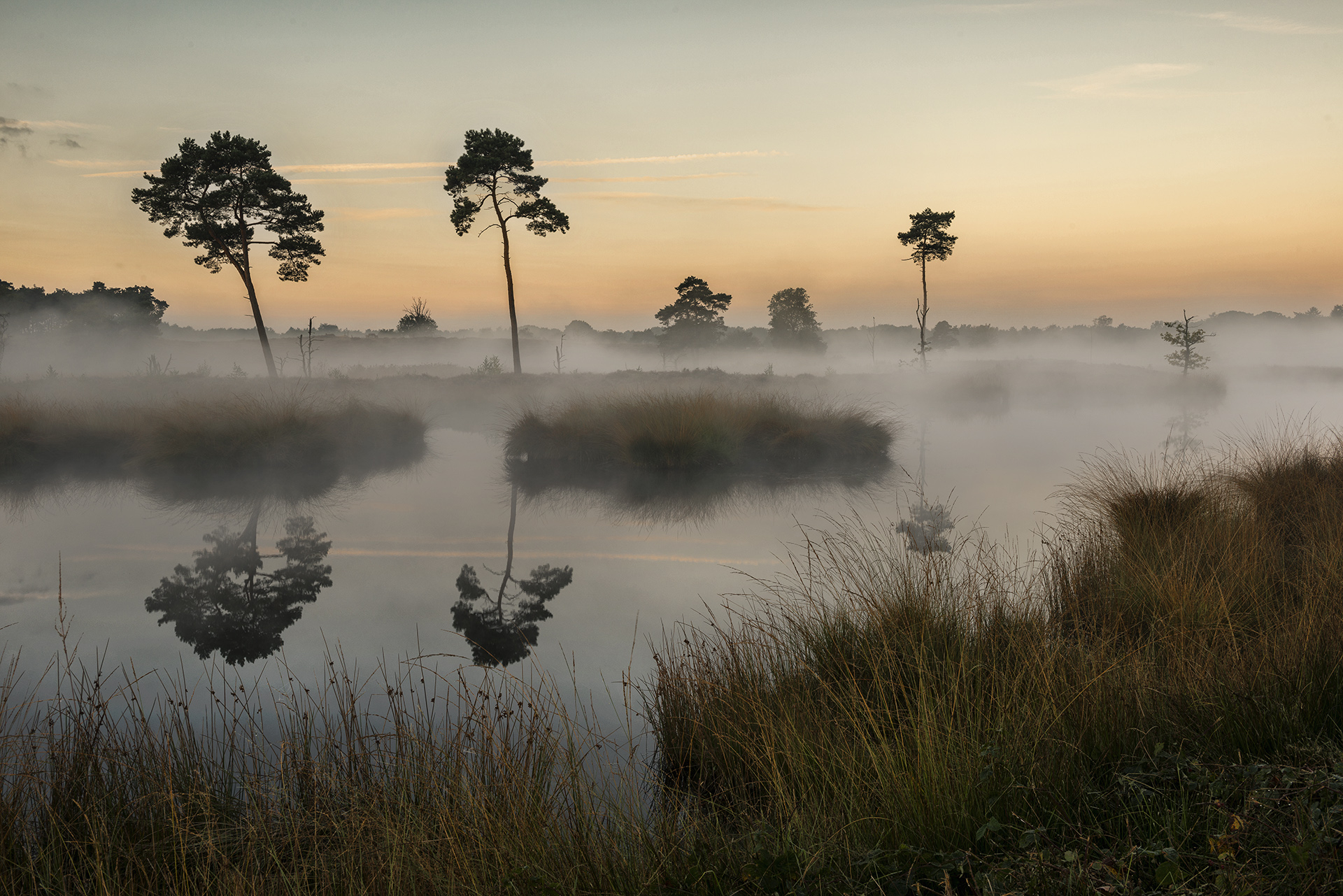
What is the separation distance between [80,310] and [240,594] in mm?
48682

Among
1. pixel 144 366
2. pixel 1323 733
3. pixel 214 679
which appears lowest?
pixel 214 679

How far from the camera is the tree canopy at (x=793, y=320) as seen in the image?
61375 mm

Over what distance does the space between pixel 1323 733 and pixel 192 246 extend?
29.5 m

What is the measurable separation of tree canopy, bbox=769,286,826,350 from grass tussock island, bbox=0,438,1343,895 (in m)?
58.2

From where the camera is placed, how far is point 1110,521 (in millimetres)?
6477

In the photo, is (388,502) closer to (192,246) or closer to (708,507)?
(708,507)

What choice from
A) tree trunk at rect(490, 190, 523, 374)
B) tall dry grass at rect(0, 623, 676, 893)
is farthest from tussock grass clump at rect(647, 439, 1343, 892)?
tree trunk at rect(490, 190, 523, 374)

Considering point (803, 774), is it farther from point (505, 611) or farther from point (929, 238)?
point (929, 238)

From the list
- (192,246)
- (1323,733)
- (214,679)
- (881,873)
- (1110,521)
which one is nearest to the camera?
(881,873)

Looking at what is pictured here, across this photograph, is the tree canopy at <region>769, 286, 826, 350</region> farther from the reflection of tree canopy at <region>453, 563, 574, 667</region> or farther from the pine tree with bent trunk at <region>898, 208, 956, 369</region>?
Result: the reflection of tree canopy at <region>453, 563, 574, 667</region>

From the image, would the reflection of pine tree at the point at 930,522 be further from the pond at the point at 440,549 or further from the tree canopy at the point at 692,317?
the tree canopy at the point at 692,317

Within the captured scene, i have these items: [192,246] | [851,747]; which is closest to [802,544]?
[851,747]

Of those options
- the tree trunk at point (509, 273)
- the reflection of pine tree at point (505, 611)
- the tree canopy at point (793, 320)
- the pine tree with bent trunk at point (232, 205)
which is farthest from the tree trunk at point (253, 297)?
the tree canopy at point (793, 320)

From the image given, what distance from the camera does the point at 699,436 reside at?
527 inches
